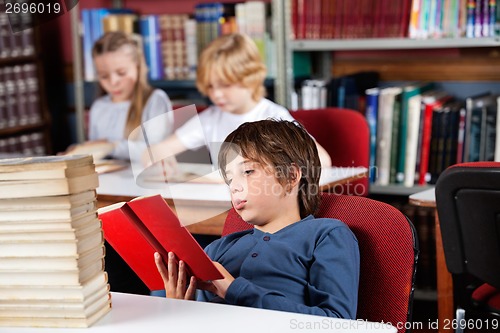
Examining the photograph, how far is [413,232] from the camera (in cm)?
149

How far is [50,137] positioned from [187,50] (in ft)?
3.45

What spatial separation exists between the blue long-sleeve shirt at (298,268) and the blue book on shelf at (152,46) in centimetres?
219

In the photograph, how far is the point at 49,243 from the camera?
121 cm

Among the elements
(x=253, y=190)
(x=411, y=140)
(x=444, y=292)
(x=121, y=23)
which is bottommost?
(x=444, y=292)

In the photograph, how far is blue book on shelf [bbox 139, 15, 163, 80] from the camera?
372cm

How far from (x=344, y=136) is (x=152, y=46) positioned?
4.37 feet

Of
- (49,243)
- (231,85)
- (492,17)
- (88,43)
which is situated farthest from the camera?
(88,43)

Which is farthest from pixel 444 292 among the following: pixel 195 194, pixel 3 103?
pixel 3 103

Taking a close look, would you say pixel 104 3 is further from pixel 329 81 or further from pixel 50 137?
pixel 329 81

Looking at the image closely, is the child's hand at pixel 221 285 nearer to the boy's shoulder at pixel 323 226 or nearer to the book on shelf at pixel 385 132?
the boy's shoulder at pixel 323 226

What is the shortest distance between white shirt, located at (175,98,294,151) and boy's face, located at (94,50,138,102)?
1.39 ft

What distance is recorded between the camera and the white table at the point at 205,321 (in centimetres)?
119

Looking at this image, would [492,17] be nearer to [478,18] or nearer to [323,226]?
[478,18]

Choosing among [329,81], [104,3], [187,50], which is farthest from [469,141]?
[104,3]
